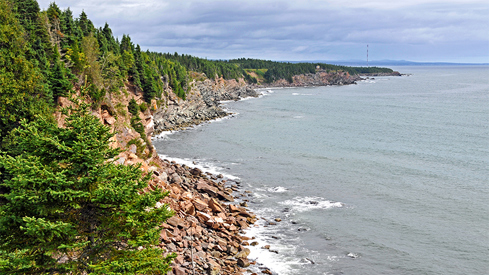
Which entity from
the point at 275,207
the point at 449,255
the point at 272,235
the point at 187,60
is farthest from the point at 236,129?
the point at 187,60

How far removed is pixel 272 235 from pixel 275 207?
7552 mm

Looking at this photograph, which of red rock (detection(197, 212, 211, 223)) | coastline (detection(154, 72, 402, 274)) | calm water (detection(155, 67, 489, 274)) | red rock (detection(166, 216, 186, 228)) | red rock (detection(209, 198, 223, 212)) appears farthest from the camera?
red rock (detection(209, 198, 223, 212))

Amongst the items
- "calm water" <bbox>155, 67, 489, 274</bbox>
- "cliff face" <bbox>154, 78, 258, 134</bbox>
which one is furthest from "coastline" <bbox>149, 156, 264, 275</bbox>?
"cliff face" <bbox>154, 78, 258, 134</bbox>

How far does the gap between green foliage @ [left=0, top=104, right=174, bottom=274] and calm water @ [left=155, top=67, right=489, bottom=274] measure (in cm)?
1709

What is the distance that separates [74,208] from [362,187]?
40.8m

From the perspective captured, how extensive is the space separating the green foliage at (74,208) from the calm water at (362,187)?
17092 millimetres

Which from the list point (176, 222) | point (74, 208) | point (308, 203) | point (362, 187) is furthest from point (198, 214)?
point (362, 187)

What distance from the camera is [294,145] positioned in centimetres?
7450

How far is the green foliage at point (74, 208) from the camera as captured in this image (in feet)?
47.2

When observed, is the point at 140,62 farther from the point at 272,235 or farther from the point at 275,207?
the point at 272,235

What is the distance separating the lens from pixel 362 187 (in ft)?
163

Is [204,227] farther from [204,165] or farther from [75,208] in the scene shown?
[204,165]

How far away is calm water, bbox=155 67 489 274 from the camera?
3272 centimetres

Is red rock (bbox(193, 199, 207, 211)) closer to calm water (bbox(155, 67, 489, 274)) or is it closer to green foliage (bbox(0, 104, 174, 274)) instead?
calm water (bbox(155, 67, 489, 274))
